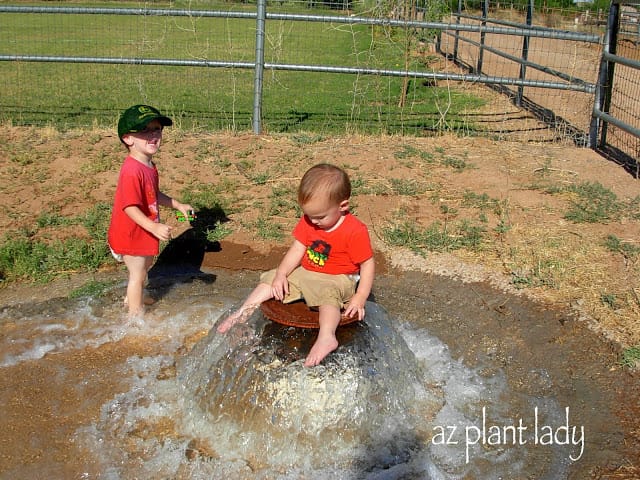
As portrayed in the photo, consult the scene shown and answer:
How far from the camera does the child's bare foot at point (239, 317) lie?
3848 mm

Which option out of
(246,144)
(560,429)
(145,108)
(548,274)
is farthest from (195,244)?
(560,429)

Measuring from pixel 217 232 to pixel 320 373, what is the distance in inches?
108

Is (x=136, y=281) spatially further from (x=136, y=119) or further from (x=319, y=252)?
(x=319, y=252)

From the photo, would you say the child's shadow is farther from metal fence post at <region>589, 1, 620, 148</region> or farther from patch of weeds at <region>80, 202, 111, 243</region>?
metal fence post at <region>589, 1, 620, 148</region>

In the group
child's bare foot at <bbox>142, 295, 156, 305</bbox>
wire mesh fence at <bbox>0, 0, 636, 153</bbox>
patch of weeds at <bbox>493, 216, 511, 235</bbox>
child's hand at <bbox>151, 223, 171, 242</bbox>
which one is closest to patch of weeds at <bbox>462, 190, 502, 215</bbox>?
patch of weeds at <bbox>493, 216, 511, 235</bbox>

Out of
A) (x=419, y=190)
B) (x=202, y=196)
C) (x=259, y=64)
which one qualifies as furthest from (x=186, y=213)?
(x=259, y=64)

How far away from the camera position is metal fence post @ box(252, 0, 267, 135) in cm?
790

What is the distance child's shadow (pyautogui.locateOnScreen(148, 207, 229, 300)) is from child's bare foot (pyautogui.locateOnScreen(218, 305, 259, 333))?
1297 millimetres

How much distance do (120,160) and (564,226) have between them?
14.7ft

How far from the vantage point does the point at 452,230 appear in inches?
235

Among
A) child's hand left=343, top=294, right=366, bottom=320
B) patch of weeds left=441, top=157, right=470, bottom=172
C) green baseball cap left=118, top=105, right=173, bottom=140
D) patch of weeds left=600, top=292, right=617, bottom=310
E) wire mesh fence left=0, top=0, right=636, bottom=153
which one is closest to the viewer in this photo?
child's hand left=343, top=294, right=366, bottom=320

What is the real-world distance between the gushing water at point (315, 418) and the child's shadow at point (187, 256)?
1.30 meters

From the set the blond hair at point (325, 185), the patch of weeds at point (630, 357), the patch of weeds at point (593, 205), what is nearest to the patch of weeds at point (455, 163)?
the patch of weeds at point (593, 205)

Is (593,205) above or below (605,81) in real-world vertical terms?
below
